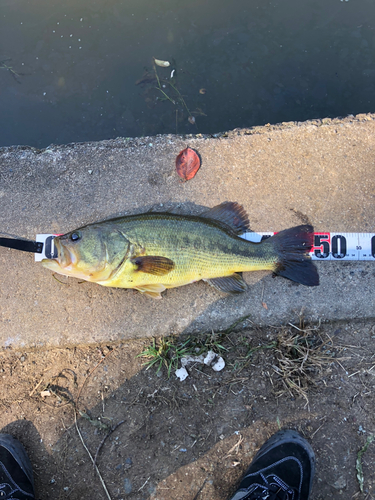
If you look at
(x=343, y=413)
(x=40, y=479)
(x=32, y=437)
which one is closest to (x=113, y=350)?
(x=32, y=437)

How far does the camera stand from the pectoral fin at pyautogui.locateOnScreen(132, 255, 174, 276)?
3.10 m

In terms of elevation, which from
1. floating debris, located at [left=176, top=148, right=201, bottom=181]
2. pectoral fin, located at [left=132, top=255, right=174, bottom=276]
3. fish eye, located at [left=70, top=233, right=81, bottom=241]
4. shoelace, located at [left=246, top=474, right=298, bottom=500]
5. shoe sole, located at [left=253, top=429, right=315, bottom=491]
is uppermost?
floating debris, located at [left=176, top=148, right=201, bottom=181]

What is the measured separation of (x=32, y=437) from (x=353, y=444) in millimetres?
Answer: 3401

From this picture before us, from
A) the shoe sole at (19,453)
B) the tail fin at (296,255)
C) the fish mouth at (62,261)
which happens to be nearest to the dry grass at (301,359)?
the tail fin at (296,255)

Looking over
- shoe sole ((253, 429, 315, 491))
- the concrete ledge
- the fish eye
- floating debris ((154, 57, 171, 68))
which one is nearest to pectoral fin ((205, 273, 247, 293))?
the concrete ledge

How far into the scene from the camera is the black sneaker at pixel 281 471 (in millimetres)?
3102

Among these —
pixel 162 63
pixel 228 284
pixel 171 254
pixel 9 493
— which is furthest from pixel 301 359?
pixel 162 63

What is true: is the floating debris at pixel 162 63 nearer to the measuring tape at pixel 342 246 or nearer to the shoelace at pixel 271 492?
the measuring tape at pixel 342 246

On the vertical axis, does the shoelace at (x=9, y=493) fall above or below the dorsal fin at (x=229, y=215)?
below

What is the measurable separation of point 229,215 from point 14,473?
139 inches

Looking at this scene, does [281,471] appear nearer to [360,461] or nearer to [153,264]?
[360,461]

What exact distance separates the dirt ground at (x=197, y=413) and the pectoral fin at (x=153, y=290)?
60 centimetres

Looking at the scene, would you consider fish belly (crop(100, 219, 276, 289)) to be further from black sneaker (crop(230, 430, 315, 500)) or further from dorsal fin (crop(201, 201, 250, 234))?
black sneaker (crop(230, 430, 315, 500))

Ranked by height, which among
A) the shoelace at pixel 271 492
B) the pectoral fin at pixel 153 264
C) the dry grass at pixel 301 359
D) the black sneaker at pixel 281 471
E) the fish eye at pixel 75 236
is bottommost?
the shoelace at pixel 271 492
